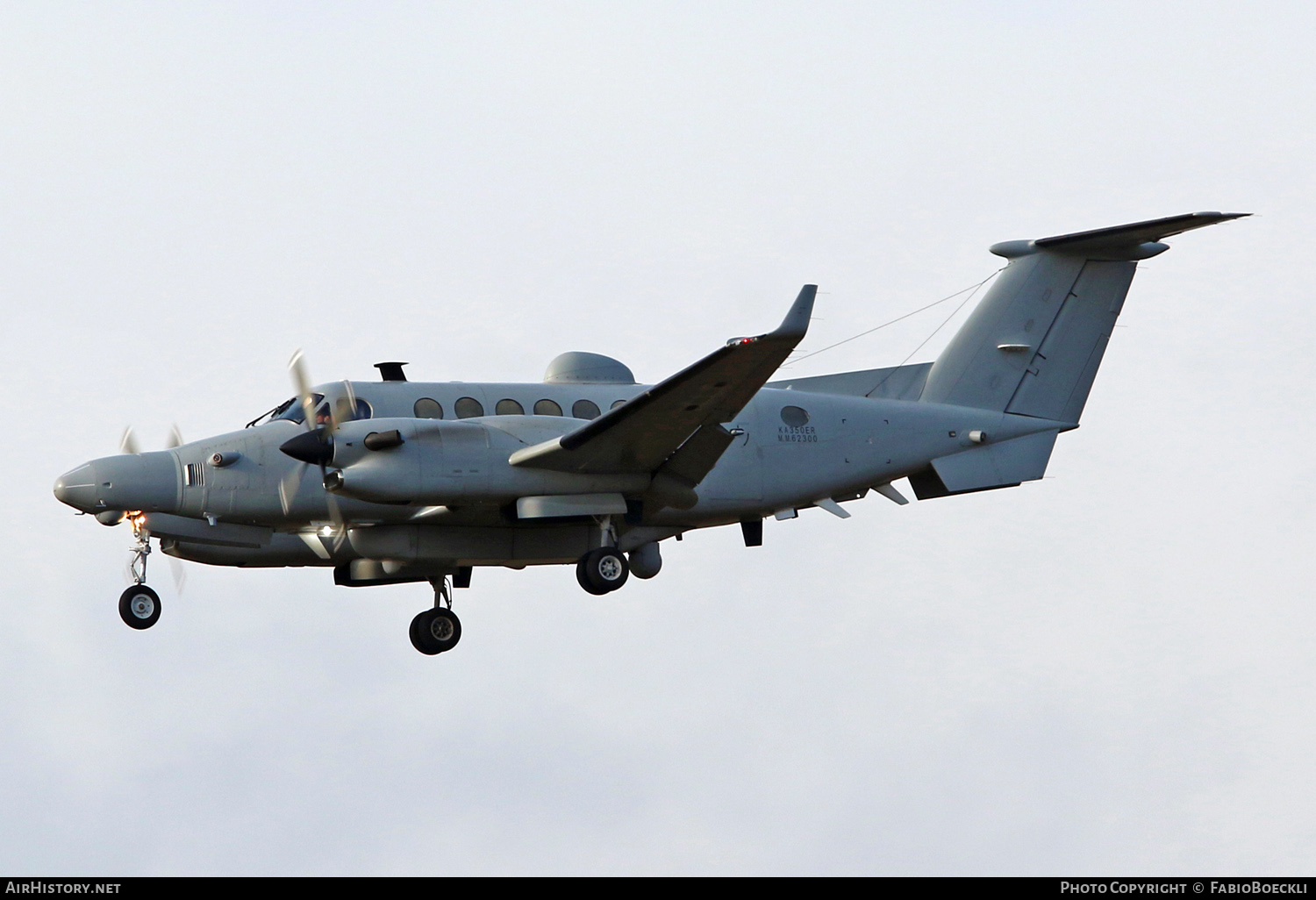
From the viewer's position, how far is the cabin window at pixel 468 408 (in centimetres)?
2106

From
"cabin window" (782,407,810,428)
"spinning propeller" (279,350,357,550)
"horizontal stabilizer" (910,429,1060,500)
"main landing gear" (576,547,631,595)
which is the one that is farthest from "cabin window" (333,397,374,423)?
"horizontal stabilizer" (910,429,1060,500)

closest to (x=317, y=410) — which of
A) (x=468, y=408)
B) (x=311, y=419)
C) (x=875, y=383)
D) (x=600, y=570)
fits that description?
(x=311, y=419)

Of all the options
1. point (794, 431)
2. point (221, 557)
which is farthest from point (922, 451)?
point (221, 557)

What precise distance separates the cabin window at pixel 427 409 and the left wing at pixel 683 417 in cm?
131

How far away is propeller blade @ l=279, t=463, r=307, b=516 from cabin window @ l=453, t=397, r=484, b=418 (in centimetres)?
186

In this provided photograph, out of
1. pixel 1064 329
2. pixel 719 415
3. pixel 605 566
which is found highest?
pixel 1064 329

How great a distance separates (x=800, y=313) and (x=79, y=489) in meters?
7.78

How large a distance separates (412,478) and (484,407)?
1.92 m

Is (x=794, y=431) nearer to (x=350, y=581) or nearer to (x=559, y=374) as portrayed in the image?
(x=559, y=374)

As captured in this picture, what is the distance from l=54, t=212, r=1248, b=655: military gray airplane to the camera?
1970cm

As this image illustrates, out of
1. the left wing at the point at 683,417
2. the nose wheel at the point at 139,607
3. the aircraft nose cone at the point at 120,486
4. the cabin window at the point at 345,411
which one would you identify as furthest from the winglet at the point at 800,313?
the nose wheel at the point at 139,607

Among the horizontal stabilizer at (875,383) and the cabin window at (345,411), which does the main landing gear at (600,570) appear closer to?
the cabin window at (345,411)

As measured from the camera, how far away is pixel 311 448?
19.5 m
